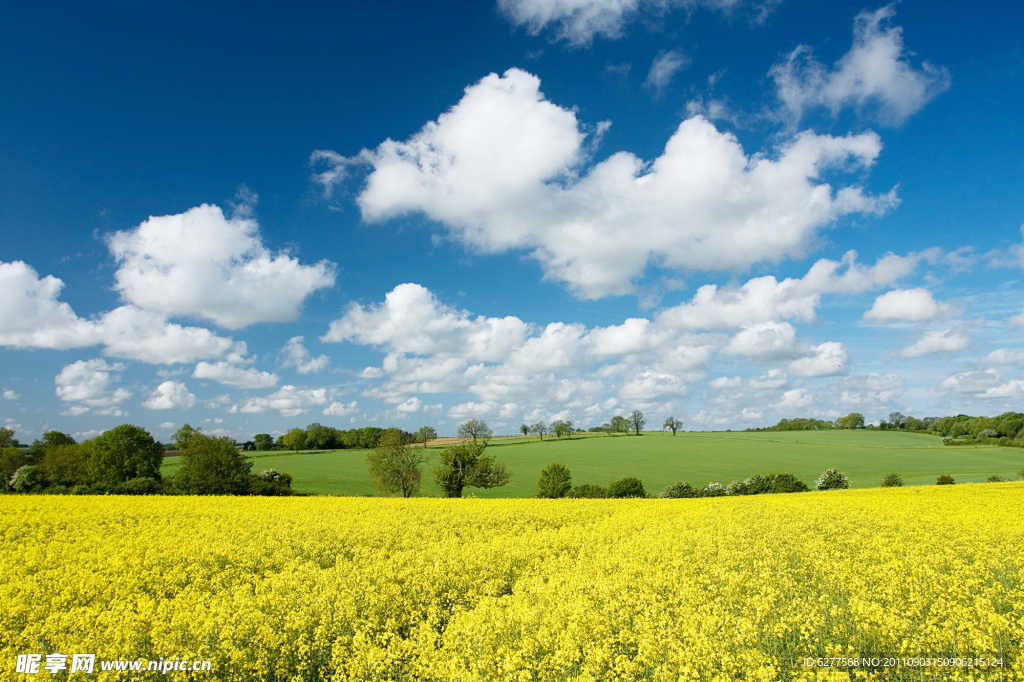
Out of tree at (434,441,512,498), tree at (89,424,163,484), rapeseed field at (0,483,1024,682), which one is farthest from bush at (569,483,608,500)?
tree at (89,424,163,484)

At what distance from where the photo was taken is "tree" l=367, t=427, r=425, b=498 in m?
57.7

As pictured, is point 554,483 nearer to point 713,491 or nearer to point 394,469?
point 713,491

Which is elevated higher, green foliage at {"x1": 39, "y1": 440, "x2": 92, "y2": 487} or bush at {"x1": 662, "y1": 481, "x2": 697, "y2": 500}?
green foliage at {"x1": 39, "y1": 440, "x2": 92, "y2": 487}

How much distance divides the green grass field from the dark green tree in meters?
4.14

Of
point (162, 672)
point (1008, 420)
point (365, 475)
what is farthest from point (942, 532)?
point (1008, 420)

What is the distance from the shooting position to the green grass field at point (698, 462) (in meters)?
64.2

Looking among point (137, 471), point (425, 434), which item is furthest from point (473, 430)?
point (137, 471)

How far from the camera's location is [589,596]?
8.61 meters

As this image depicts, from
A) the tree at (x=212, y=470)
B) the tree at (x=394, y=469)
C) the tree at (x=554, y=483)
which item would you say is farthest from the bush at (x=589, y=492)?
the tree at (x=212, y=470)

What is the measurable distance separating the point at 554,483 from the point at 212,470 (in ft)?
118

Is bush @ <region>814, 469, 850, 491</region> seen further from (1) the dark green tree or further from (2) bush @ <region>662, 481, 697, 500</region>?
(1) the dark green tree

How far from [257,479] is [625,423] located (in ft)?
336

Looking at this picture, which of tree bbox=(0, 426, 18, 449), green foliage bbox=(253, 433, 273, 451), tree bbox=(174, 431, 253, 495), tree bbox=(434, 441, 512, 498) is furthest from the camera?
green foliage bbox=(253, 433, 273, 451)

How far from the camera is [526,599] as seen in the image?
841 centimetres
